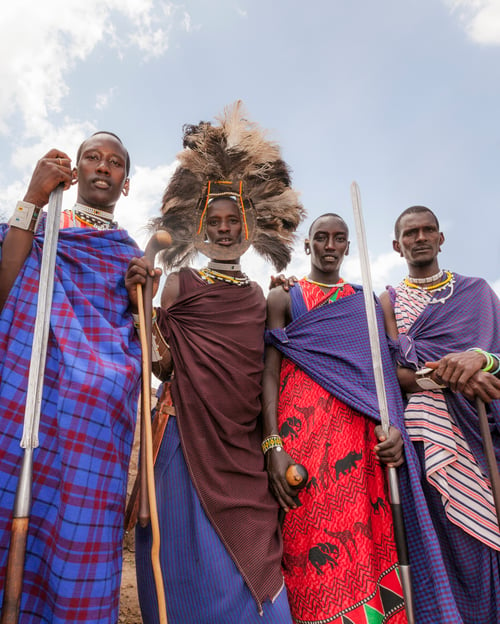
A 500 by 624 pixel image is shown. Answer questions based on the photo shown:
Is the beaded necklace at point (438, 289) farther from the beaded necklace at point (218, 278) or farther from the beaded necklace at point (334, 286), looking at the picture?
the beaded necklace at point (218, 278)

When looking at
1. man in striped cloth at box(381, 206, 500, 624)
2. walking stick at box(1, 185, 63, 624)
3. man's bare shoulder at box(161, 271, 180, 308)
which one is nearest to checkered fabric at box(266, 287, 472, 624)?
man in striped cloth at box(381, 206, 500, 624)

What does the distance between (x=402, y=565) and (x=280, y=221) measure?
3.00 meters

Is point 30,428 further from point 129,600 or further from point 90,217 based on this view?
point 129,600

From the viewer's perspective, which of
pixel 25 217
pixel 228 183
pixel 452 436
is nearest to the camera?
pixel 25 217

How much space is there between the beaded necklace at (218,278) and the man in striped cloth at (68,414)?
1.05 metres

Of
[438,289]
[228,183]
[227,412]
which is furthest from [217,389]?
[438,289]

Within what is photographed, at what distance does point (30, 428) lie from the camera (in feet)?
6.71

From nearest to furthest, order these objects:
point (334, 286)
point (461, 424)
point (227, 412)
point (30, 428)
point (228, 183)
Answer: point (30, 428)
point (227, 412)
point (461, 424)
point (334, 286)
point (228, 183)

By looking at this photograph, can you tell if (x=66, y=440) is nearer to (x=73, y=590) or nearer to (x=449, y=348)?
(x=73, y=590)

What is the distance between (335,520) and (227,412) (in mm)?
969

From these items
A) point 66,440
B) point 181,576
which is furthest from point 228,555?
point 66,440

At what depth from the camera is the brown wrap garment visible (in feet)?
9.14

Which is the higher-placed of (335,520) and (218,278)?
(218,278)

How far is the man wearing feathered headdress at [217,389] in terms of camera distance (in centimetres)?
268
